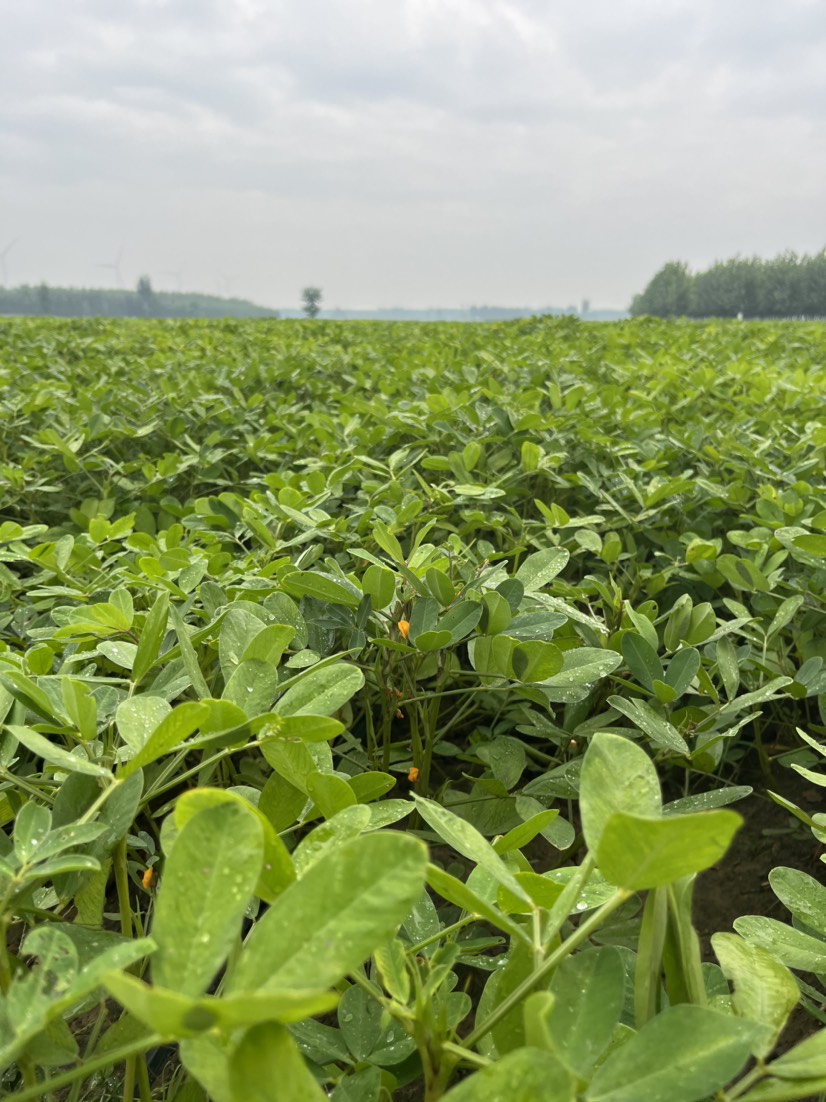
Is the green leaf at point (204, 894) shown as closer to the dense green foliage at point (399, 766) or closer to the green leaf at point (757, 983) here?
the dense green foliage at point (399, 766)

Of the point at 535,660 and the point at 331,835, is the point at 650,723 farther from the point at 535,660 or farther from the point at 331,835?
the point at 331,835

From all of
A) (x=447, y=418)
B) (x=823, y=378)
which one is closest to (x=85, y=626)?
(x=447, y=418)

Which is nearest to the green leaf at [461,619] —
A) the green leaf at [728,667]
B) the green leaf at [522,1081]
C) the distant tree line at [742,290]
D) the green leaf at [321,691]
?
the green leaf at [321,691]

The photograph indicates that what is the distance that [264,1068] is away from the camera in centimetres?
31

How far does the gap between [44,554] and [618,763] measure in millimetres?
1101

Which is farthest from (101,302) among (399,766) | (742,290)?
(399,766)

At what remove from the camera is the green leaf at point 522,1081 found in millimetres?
316

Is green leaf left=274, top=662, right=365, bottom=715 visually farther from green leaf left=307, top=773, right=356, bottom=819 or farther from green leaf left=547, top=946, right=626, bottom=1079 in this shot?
green leaf left=547, top=946, right=626, bottom=1079

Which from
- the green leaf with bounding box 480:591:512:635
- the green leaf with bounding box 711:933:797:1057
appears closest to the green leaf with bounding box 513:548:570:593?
the green leaf with bounding box 480:591:512:635

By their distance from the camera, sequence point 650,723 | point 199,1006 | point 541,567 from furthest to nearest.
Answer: point 541,567 → point 650,723 → point 199,1006

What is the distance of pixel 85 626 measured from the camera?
32.3 inches

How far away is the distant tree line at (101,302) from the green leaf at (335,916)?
3185 cm

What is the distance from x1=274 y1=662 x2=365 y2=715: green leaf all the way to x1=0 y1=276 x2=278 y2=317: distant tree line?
3154 centimetres

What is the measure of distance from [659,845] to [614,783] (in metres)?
0.10
